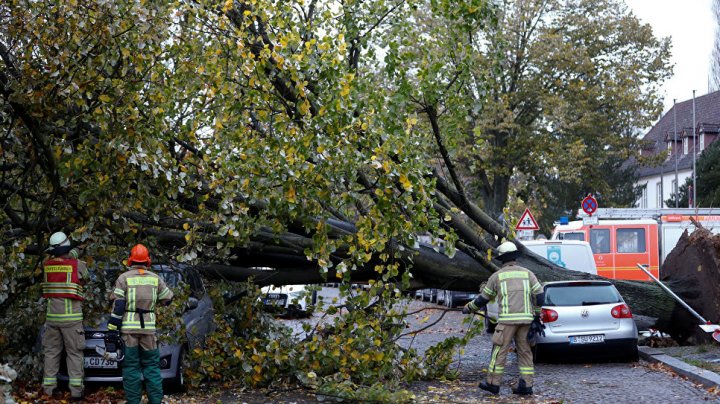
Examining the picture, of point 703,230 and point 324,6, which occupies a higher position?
point 324,6

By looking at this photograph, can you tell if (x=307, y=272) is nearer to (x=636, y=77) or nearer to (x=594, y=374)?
(x=594, y=374)

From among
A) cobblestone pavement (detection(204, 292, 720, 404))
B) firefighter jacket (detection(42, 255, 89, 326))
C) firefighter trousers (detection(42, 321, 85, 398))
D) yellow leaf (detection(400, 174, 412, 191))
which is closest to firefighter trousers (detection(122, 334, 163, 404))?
cobblestone pavement (detection(204, 292, 720, 404))

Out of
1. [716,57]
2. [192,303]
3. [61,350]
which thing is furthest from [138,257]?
[716,57]

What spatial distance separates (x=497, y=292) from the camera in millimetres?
11383

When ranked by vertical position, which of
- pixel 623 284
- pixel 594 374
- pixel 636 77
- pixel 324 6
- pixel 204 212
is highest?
pixel 636 77

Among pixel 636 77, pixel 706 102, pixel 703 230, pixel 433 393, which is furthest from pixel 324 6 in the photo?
pixel 706 102

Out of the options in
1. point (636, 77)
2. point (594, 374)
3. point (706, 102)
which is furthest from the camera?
point (706, 102)

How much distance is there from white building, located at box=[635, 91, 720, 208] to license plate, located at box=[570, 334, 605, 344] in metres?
43.1

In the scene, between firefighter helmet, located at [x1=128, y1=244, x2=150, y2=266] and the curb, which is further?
the curb

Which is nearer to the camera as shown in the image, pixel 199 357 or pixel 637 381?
pixel 199 357

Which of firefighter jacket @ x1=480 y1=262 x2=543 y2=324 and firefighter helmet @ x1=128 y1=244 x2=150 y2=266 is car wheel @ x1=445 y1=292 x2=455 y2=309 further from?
firefighter helmet @ x1=128 y1=244 x2=150 y2=266

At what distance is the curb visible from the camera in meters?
11.4

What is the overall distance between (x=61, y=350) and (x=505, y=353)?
16.2 feet

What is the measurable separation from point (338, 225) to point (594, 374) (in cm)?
388
